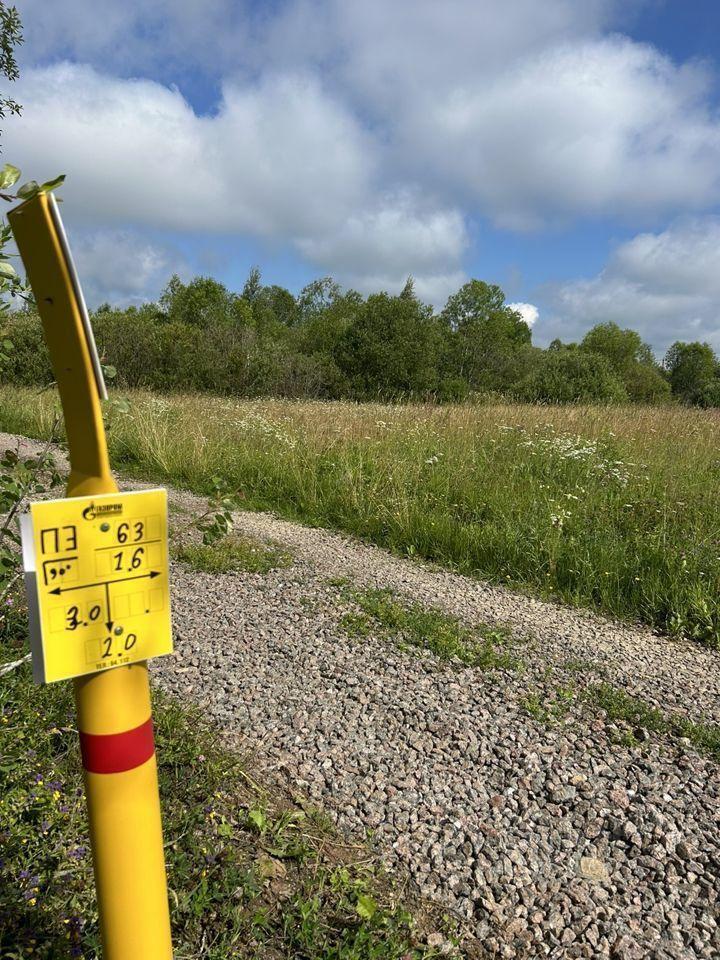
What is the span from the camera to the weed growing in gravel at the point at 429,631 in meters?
3.65

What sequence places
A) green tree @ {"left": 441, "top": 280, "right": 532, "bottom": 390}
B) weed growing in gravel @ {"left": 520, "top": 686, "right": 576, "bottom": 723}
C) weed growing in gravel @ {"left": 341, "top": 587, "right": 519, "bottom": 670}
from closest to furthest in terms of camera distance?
weed growing in gravel @ {"left": 520, "top": 686, "right": 576, "bottom": 723}
weed growing in gravel @ {"left": 341, "top": 587, "right": 519, "bottom": 670}
green tree @ {"left": 441, "top": 280, "right": 532, "bottom": 390}

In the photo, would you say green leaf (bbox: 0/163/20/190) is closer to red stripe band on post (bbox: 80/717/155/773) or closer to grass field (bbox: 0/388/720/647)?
red stripe band on post (bbox: 80/717/155/773)

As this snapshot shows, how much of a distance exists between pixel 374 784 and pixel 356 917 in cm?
66

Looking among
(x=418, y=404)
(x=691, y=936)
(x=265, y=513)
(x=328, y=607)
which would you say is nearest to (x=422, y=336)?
(x=418, y=404)

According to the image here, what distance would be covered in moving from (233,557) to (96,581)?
171 inches

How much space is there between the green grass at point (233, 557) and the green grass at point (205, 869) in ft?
8.09

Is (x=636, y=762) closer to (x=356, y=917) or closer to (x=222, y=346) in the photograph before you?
(x=356, y=917)

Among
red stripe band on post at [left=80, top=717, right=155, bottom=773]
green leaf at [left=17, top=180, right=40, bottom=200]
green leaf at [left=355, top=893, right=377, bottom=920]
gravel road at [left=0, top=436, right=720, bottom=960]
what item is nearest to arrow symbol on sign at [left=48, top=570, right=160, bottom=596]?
red stripe band on post at [left=80, top=717, right=155, bottom=773]

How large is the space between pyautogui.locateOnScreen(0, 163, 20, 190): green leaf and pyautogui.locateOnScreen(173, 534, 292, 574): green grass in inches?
148

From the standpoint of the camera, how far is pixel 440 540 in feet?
18.9

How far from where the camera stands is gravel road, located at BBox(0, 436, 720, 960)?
82.0 inches

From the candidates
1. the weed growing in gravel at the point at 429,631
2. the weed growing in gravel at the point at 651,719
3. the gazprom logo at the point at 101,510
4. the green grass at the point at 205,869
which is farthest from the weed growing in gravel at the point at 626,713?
the gazprom logo at the point at 101,510

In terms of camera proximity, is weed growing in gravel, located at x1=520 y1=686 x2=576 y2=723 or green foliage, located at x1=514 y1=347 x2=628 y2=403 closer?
weed growing in gravel, located at x1=520 y1=686 x2=576 y2=723

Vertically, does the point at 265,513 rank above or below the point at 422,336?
below
